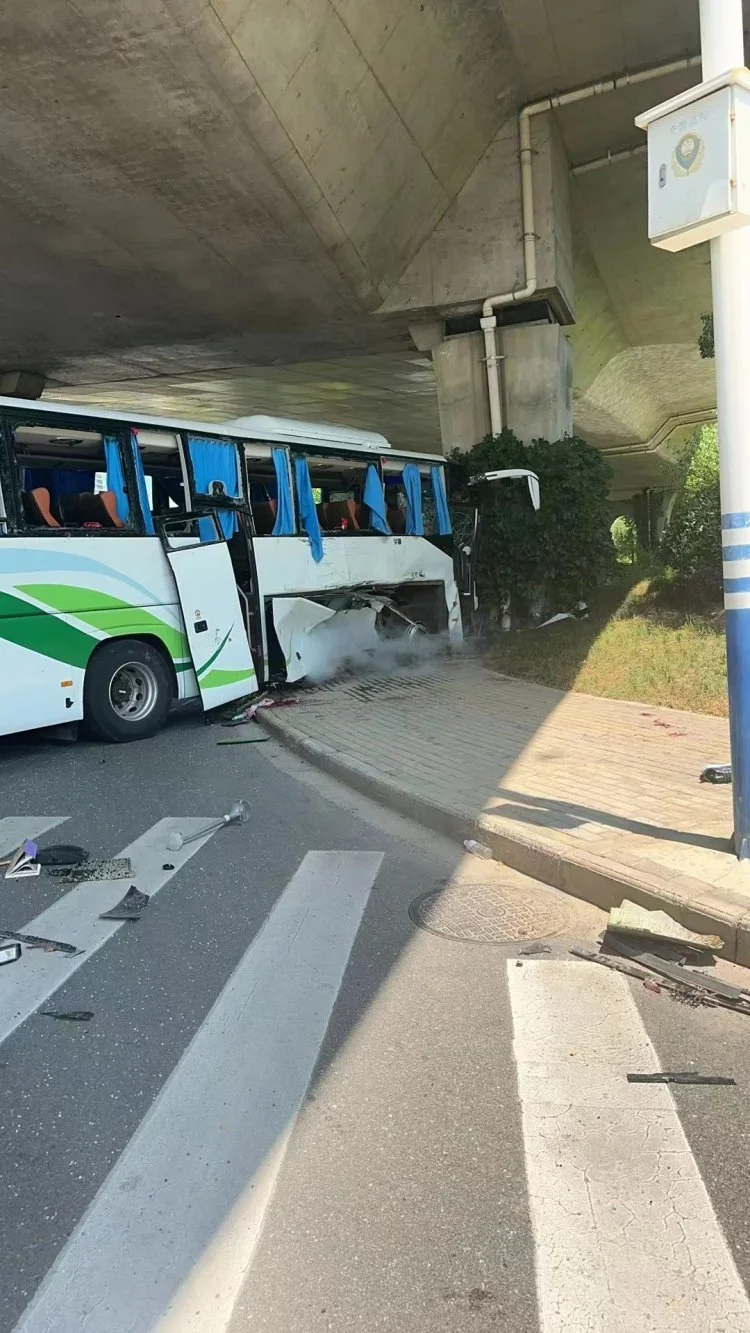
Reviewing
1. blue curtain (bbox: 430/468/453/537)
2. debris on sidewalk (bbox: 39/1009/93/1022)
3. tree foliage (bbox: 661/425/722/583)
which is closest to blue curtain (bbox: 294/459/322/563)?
blue curtain (bbox: 430/468/453/537)

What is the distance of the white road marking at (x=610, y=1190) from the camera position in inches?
82.3

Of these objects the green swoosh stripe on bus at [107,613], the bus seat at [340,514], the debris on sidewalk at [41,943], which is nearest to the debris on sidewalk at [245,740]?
the green swoosh stripe on bus at [107,613]

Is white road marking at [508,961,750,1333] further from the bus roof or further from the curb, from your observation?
the bus roof

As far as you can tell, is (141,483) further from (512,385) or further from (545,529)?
(512,385)

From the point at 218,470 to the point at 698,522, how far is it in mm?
6994

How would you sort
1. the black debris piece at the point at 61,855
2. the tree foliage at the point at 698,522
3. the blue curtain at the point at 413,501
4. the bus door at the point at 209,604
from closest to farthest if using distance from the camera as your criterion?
the black debris piece at the point at 61,855
the bus door at the point at 209,604
the tree foliage at the point at 698,522
the blue curtain at the point at 413,501

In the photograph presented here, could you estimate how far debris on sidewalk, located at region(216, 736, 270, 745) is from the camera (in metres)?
9.02

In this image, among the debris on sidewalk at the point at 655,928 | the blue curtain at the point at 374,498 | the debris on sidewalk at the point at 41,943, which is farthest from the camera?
the blue curtain at the point at 374,498

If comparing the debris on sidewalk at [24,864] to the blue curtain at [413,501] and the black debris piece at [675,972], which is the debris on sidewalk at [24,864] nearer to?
the black debris piece at [675,972]

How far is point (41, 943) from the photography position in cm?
419

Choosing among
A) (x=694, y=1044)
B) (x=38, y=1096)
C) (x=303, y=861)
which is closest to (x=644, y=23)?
(x=303, y=861)

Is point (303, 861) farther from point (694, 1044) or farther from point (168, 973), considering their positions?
point (694, 1044)

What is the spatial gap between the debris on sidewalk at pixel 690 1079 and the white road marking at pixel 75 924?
243cm

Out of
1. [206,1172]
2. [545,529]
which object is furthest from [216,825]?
[545,529]
